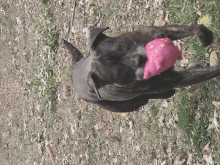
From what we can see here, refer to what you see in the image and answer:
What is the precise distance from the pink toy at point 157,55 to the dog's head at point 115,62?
2.0 inches

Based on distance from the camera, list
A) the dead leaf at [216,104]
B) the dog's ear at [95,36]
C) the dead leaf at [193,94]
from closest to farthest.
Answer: the dog's ear at [95,36] → the dead leaf at [216,104] → the dead leaf at [193,94]

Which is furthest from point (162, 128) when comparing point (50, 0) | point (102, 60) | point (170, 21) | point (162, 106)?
point (50, 0)

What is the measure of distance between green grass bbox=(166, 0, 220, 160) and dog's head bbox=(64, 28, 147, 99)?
150cm

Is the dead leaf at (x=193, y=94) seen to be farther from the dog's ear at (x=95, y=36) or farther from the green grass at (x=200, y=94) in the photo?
the dog's ear at (x=95, y=36)

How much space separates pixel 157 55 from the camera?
209 cm

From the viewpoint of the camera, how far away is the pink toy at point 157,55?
2.10 m

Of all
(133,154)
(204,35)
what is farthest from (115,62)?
(133,154)

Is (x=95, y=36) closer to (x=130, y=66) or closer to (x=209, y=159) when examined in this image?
(x=130, y=66)

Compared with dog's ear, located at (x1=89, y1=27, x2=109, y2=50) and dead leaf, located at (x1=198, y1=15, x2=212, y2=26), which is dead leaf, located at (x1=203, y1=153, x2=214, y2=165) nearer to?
dead leaf, located at (x1=198, y1=15, x2=212, y2=26)

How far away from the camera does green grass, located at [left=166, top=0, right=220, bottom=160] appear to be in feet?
10.7

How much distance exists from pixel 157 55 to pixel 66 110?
15.4ft

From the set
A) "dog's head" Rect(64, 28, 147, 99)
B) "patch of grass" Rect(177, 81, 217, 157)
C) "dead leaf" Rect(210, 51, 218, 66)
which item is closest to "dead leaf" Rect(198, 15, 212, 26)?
"dead leaf" Rect(210, 51, 218, 66)

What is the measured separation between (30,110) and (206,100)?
5.70 m

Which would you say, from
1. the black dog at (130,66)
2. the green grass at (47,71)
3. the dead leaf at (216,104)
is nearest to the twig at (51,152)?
the green grass at (47,71)
